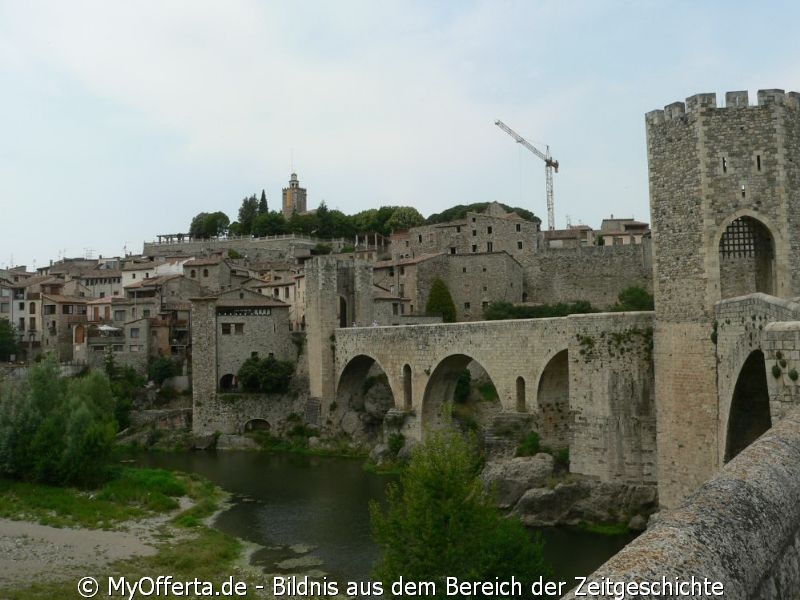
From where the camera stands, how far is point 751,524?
428cm

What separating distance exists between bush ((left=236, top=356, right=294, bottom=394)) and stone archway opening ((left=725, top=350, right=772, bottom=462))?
30.7 m

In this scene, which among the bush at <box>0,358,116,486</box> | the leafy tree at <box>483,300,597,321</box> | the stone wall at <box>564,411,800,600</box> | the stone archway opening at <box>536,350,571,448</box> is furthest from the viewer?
the leafy tree at <box>483,300,597,321</box>

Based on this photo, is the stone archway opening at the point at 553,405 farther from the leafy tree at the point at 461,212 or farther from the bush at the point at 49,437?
the leafy tree at the point at 461,212

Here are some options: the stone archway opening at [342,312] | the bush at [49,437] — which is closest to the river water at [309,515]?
the bush at [49,437]

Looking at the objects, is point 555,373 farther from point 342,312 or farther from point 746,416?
point 342,312

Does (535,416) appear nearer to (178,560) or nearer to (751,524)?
(178,560)

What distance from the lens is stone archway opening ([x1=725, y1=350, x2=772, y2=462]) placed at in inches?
607

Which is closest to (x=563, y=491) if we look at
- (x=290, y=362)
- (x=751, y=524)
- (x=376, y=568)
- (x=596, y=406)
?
(x=596, y=406)

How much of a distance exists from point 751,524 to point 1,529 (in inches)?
974

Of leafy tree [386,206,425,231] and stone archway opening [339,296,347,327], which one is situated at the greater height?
leafy tree [386,206,425,231]

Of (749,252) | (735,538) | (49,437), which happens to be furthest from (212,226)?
(735,538)

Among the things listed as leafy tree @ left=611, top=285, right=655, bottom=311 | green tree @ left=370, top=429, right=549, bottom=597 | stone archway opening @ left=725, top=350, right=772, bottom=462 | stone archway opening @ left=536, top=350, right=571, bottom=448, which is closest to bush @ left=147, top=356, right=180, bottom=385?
stone archway opening @ left=536, top=350, right=571, bottom=448

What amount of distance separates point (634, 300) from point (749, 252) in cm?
2979

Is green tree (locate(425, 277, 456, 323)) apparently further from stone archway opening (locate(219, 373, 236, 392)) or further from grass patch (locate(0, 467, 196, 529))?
grass patch (locate(0, 467, 196, 529))
